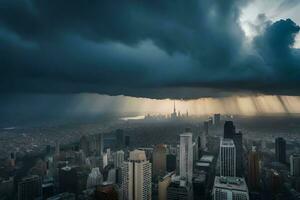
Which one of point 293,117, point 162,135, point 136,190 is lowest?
point 136,190

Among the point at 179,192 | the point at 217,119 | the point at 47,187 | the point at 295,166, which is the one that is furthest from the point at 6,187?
the point at 217,119

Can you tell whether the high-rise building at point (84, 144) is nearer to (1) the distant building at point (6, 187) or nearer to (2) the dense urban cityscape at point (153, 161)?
(2) the dense urban cityscape at point (153, 161)


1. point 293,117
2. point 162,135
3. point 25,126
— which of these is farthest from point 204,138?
point 25,126

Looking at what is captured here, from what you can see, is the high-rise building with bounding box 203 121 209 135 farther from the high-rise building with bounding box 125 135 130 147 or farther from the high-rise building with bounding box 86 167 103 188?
the high-rise building with bounding box 86 167 103 188

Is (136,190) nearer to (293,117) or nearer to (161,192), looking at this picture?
(161,192)

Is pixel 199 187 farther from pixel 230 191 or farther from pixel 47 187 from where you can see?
pixel 47 187

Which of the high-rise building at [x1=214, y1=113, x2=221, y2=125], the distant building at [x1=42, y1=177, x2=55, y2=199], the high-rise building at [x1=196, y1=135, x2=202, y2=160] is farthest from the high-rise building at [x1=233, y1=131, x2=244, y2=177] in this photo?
the distant building at [x1=42, y1=177, x2=55, y2=199]
